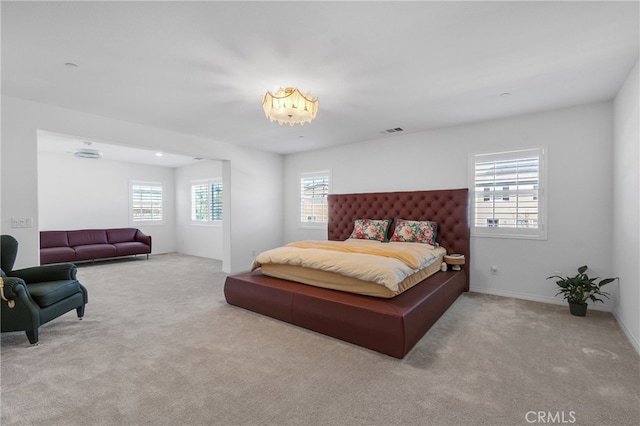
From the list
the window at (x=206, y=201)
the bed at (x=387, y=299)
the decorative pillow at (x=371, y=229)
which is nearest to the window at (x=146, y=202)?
the window at (x=206, y=201)

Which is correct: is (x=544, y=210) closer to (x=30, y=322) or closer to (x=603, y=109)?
(x=603, y=109)

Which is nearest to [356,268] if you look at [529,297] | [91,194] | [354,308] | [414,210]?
[354,308]

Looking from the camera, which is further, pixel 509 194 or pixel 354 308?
pixel 509 194

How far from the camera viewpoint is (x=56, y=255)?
18.9ft

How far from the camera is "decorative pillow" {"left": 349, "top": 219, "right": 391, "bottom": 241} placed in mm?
4762

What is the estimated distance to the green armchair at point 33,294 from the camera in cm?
250

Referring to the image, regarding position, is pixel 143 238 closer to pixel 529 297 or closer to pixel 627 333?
pixel 529 297

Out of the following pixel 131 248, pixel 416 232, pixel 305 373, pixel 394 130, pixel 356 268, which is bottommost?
pixel 305 373

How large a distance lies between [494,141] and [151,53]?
13.9 ft

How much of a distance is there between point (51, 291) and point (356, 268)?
2.91 metres

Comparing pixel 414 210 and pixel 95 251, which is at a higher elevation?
pixel 414 210

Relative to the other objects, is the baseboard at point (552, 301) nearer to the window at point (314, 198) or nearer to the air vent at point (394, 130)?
the air vent at point (394, 130)

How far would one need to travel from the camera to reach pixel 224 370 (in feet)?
7.16

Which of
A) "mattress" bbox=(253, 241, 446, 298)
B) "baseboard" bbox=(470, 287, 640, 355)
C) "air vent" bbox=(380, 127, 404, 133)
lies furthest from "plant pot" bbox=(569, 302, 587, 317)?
"air vent" bbox=(380, 127, 404, 133)
